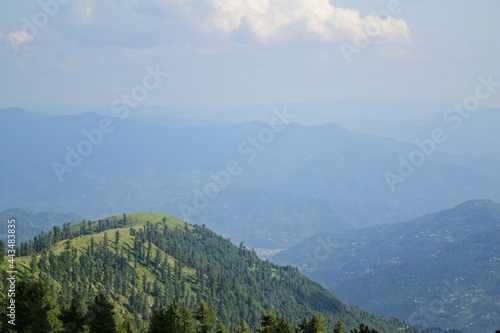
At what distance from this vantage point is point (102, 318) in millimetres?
66375

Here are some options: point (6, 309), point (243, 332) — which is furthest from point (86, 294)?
point (6, 309)

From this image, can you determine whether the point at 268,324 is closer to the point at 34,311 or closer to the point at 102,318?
the point at 102,318

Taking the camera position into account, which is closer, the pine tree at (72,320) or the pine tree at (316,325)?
the pine tree at (72,320)

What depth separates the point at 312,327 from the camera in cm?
8569

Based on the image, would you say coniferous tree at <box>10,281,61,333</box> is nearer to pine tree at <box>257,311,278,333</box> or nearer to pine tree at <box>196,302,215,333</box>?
pine tree at <box>257,311,278,333</box>

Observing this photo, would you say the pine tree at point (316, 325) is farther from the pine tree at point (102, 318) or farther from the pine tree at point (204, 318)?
the pine tree at point (102, 318)

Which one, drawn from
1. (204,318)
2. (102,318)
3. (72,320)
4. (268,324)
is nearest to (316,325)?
(268,324)

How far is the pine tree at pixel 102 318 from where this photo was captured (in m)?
66.1

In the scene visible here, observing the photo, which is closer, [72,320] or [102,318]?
[102,318]

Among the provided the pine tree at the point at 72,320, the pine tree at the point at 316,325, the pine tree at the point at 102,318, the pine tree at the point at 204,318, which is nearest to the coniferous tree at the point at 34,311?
the pine tree at the point at 72,320

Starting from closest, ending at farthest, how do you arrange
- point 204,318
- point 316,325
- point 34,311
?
point 34,311 < point 316,325 < point 204,318

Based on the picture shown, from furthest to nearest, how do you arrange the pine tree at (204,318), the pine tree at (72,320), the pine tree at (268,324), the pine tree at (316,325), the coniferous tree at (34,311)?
the pine tree at (204,318), the pine tree at (316,325), the pine tree at (268,324), the pine tree at (72,320), the coniferous tree at (34,311)

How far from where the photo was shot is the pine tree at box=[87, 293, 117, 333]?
6612 centimetres

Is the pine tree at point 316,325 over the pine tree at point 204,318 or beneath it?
beneath
